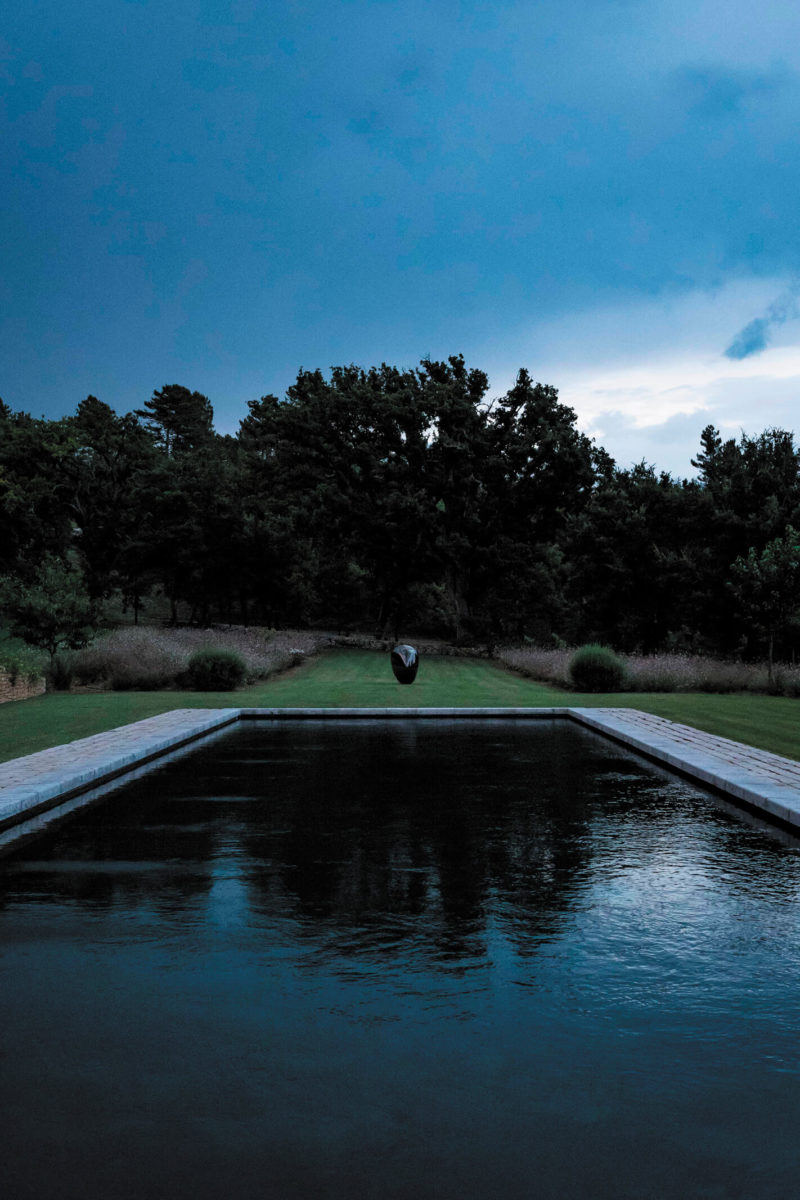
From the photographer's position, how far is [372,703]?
2070 cm

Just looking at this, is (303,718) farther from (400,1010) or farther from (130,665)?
(400,1010)

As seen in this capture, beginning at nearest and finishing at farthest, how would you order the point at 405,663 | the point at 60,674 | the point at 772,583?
the point at 60,674
the point at 772,583
the point at 405,663

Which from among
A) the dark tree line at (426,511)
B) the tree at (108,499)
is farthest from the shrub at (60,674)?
the tree at (108,499)

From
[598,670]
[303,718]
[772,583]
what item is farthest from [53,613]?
[772,583]

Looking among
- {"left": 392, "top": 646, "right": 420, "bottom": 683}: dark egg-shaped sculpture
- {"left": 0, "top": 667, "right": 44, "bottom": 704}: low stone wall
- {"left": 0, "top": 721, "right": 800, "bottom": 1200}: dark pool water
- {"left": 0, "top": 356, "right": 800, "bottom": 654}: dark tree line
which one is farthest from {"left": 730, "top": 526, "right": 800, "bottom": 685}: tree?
{"left": 0, "top": 721, "right": 800, "bottom": 1200}: dark pool water

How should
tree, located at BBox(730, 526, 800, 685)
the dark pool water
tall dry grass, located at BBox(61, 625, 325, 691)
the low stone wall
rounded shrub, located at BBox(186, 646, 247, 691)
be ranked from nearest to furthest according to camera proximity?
1. the dark pool water
2. the low stone wall
3. rounded shrub, located at BBox(186, 646, 247, 691)
4. tall dry grass, located at BBox(61, 625, 325, 691)
5. tree, located at BBox(730, 526, 800, 685)

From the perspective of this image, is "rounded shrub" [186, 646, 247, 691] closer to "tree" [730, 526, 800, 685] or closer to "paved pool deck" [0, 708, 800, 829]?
"paved pool deck" [0, 708, 800, 829]

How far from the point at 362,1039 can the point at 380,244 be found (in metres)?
22.6

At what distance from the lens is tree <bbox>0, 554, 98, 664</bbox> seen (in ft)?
94.0

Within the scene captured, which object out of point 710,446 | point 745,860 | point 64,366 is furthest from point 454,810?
point 710,446

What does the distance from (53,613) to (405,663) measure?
11.0m

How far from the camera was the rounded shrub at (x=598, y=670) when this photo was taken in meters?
26.3

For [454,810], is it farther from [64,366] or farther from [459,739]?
[64,366]

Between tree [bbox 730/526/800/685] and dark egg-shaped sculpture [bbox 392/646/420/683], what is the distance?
964 cm
